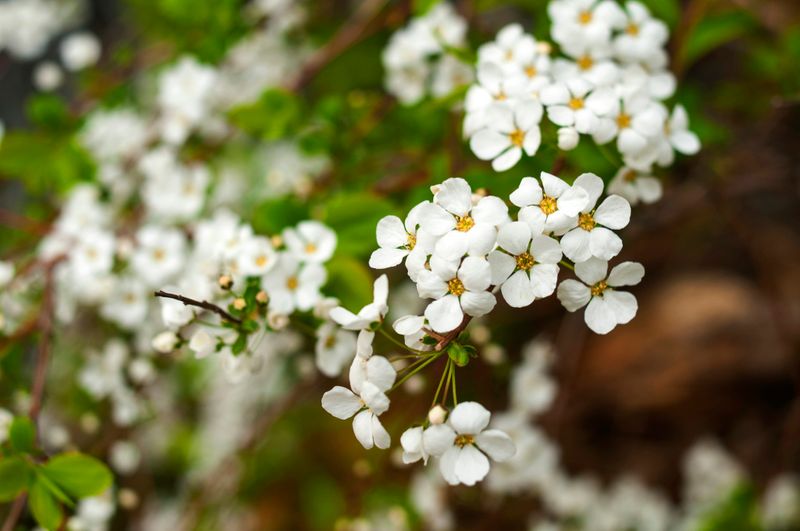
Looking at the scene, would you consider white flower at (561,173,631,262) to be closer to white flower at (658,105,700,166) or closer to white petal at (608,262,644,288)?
white petal at (608,262,644,288)

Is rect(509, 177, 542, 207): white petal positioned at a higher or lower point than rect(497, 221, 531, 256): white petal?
higher

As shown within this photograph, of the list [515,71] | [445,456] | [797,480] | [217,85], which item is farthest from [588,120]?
[797,480]

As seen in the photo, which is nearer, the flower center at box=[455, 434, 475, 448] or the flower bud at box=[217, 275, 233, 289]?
the flower center at box=[455, 434, 475, 448]

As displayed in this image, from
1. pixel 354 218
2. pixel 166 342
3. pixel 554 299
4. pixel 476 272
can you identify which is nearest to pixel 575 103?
pixel 476 272

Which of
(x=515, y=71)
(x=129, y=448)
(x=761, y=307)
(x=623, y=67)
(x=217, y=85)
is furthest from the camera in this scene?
(x=761, y=307)

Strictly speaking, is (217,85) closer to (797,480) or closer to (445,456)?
(445,456)

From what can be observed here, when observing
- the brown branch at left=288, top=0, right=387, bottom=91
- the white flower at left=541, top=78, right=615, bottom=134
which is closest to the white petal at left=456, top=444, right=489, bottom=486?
the white flower at left=541, top=78, right=615, bottom=134

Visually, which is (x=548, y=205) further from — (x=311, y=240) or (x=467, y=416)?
(x=311, y=240)
